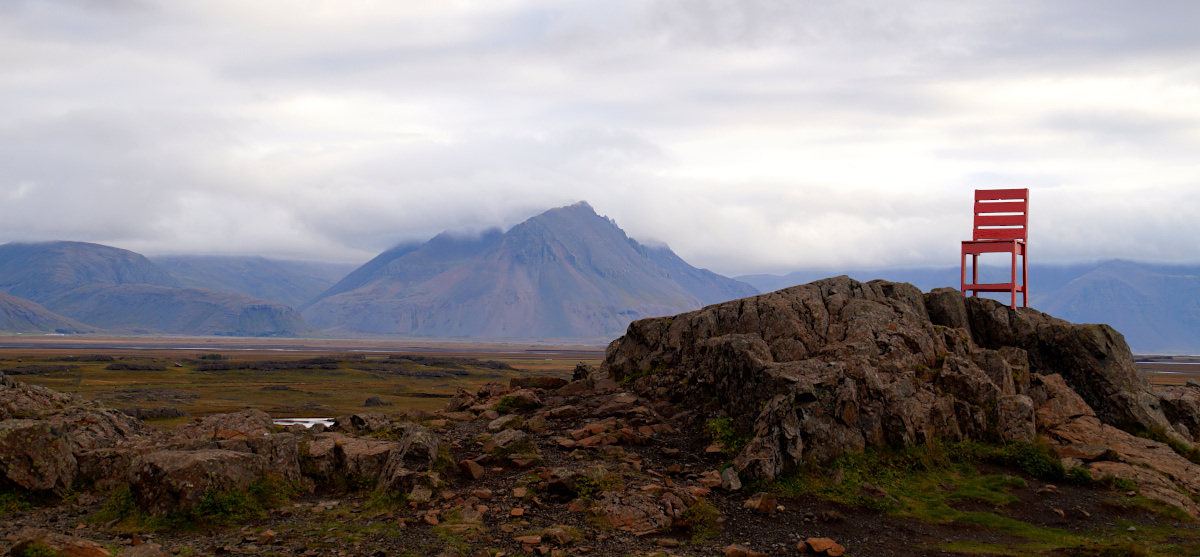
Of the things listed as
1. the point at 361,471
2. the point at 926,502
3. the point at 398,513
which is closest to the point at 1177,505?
the point at 926,502

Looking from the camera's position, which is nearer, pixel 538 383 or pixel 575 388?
pixel 575 388

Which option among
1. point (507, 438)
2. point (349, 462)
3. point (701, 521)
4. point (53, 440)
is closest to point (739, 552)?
point (701, 521)

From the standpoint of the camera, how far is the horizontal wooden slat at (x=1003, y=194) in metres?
26.9

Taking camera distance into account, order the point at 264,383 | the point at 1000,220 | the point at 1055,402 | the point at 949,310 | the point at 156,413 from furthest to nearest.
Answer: the point at 264,383, the point at 156,413, the point at 1000,220, the point at 949,310, the point at 1055,402

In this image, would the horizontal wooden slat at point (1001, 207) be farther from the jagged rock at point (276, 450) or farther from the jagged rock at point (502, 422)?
the jagged rock at point (276, 450)

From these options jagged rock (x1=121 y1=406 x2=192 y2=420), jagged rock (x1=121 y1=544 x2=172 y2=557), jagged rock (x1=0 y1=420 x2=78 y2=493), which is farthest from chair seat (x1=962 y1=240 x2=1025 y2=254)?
jagged rock (x1=121 y1=406 x2=192 y2=420)

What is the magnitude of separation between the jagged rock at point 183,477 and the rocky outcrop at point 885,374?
11798mm

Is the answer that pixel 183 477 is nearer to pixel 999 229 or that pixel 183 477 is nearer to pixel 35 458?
pixel 35 458

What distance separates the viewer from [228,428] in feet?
73.4

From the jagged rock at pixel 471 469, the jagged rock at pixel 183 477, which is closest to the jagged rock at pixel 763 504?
the jagged rock at pixel 471 469

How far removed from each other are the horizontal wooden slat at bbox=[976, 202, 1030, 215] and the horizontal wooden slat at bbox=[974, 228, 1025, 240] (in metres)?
0.66

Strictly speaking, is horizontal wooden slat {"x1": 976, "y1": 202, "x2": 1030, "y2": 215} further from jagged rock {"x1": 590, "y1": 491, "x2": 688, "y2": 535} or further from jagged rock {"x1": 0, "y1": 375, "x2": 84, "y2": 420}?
jagged rock {"x1": 0, "y1": 375, "x2": 84, "y2": 420}

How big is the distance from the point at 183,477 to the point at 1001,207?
2615cm

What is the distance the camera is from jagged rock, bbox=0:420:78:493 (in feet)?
61.3
